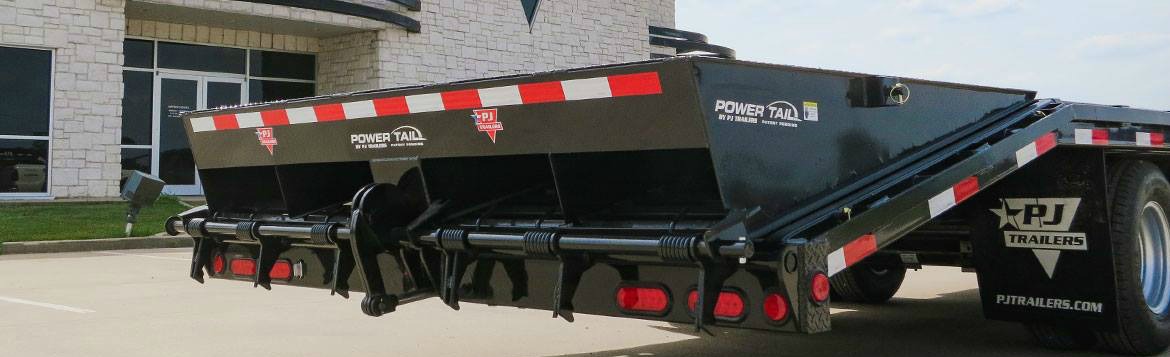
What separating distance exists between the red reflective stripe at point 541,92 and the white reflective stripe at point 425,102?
0.49 m

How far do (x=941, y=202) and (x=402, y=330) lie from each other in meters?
3.83

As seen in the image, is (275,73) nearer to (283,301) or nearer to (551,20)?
(551,20)

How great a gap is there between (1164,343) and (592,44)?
22.9m

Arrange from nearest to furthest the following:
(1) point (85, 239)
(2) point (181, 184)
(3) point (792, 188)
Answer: (3) point (792, 188), (1) point (85, 239), (2) point (181, 184)

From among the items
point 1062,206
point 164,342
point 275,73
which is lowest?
point 164,342

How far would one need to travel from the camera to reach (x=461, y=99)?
17.3ft

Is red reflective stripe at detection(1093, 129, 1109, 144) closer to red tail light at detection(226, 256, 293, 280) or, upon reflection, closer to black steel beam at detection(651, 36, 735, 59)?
red tail light at detection(226, 256, 293, 280)

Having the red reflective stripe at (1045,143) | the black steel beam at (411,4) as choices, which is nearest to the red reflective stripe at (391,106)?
the red reflective stripe at (1045,143)

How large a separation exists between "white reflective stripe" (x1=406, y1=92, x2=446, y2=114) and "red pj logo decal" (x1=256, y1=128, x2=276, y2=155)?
1.10 metres

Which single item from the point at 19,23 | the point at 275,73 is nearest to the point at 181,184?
the point at 275,73

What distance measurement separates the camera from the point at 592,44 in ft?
94.6

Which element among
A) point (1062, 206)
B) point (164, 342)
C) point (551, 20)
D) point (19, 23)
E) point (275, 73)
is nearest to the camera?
point (1062, 206)

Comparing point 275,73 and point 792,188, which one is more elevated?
point 275,73

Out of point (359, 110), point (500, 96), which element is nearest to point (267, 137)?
point (359, 110)
